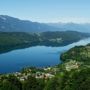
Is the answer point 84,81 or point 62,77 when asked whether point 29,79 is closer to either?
point 62,77

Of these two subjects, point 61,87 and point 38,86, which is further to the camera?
point 38,86

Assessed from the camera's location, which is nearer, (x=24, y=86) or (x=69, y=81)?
(x=69, y=81)

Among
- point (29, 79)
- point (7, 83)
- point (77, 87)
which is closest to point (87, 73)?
point (77, 87)

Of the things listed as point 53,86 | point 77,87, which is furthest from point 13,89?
point 77,87

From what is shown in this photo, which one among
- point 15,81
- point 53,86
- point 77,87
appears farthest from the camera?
point 15,81

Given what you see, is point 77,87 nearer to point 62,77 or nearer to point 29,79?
point 62,77

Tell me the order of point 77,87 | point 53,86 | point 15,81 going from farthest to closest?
point 15,81 → point 53,86 → point 77,87

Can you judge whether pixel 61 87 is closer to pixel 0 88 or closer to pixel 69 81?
pixel 69 81
